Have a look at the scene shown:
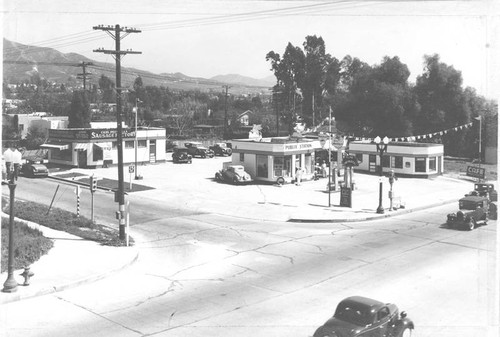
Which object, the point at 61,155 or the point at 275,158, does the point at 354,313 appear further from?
the point at 61,155

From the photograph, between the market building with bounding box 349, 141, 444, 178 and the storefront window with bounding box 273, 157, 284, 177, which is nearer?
the storefront window with bounding box 273, 157, 284, 177

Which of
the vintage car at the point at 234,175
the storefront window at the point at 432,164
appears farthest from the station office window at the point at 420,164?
the vintage car at the point at 234,175

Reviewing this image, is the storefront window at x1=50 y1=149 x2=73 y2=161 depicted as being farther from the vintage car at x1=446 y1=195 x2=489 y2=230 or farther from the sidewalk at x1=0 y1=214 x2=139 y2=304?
the vintage car at x1=446 y1=195 x2=489 y2=230

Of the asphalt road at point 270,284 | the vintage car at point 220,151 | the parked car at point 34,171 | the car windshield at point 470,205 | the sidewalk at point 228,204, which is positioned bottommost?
the asphalt road at point 270,284

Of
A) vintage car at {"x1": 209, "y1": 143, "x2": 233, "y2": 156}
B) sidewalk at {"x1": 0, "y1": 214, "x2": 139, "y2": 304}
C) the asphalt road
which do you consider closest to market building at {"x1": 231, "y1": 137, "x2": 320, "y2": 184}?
the asphalt road

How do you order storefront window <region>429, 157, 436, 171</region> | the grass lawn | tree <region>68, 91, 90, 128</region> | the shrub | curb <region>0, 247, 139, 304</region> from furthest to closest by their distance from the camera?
tree <region>68, 91, 90, 128</region> → storefront window <region>429, 157, 436, 171</region> → the grass lawn → the shrub → curb <region>0, 247, 139, 304</region>

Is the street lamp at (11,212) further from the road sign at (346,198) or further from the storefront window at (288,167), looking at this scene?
the storefront window at (288,167)
